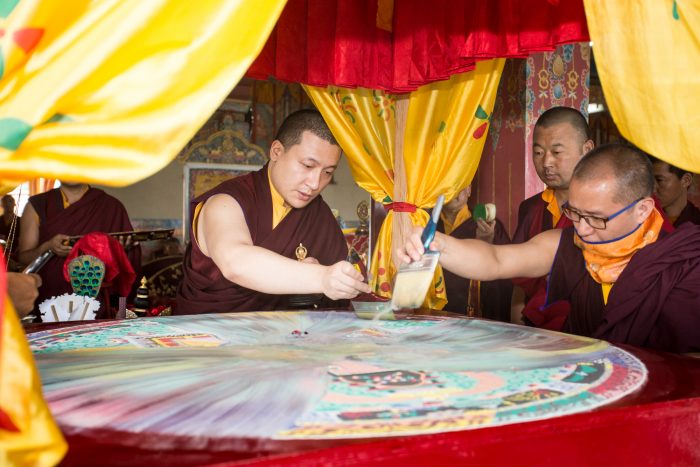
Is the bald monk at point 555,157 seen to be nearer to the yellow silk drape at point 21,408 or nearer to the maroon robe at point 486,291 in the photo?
the maroon robe at point 486,291

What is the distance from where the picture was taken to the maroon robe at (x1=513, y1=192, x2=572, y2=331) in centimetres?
283

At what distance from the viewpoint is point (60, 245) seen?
15.8ft

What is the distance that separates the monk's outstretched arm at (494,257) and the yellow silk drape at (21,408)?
1558mm

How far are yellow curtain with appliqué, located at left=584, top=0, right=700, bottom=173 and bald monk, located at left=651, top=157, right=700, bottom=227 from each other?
3245 mm

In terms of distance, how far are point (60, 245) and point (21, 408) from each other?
4.18 meters

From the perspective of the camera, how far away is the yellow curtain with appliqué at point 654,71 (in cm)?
165

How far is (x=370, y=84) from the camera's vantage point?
117 inches

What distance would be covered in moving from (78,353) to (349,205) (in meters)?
7.71

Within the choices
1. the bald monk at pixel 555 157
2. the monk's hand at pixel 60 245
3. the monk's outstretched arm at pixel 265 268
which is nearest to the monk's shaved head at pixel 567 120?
the bald monk at pixel 555 157

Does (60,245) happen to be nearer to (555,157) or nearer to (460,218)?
(460,218)

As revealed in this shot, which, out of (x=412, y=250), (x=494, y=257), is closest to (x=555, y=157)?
(x=494, y=257)

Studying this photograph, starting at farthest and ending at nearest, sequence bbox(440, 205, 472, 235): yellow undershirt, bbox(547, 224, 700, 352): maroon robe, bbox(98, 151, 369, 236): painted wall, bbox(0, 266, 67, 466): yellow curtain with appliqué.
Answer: bbox(98, 151, 369, 236): painted wall
bbox(440, 205, 472, 235): yellow undershirt
bbox(547, 224, 700, 352): maroon robe
bbox(0, 266, 67, 466): yellow curtain with appliqué

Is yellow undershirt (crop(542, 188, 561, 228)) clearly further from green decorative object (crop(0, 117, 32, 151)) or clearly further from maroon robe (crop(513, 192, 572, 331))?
green decorative object (crop(0, 117, 32, 151))

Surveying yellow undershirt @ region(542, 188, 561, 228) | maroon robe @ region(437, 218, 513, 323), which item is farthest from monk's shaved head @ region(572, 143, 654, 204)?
maroon robe @ region(437, 218, 513, 323)
